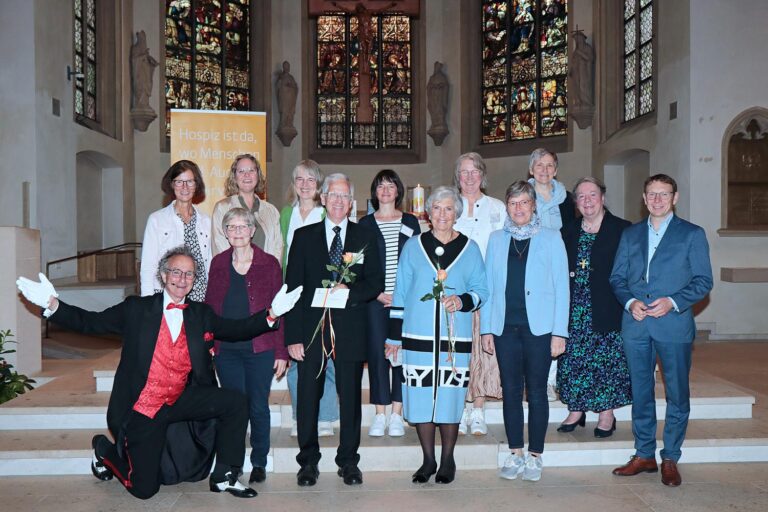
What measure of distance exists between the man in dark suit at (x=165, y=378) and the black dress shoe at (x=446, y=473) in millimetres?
953

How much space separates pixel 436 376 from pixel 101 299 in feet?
25.4

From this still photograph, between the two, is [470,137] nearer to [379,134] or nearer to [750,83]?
[379,134]

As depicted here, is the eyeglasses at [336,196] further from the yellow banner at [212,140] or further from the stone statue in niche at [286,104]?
the stone statue in niche at [286,104]

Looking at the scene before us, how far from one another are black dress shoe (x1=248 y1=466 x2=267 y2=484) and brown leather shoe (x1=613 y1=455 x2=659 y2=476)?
1924 mm

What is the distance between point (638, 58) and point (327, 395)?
28.7 ft

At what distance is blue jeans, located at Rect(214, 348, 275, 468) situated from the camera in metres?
4.06

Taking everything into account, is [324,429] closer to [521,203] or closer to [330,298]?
[330,298]

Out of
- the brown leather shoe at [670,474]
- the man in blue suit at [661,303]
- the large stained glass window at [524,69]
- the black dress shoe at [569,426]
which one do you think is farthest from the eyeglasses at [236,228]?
the large stained glass window at [524,69]

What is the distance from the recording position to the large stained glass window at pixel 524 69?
13750 mm

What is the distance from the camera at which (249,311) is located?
406 centimetres

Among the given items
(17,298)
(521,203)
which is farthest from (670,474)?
(17,298)

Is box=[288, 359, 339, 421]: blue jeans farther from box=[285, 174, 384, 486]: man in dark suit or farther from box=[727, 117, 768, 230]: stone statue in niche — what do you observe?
box=[727, 117, 768, 230]: stone statue in niche

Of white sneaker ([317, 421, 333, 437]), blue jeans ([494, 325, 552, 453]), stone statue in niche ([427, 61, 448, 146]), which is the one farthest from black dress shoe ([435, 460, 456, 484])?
stone statue in niche ([427, 61, 448, 146])

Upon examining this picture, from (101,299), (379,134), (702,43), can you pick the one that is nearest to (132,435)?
(101,299)
